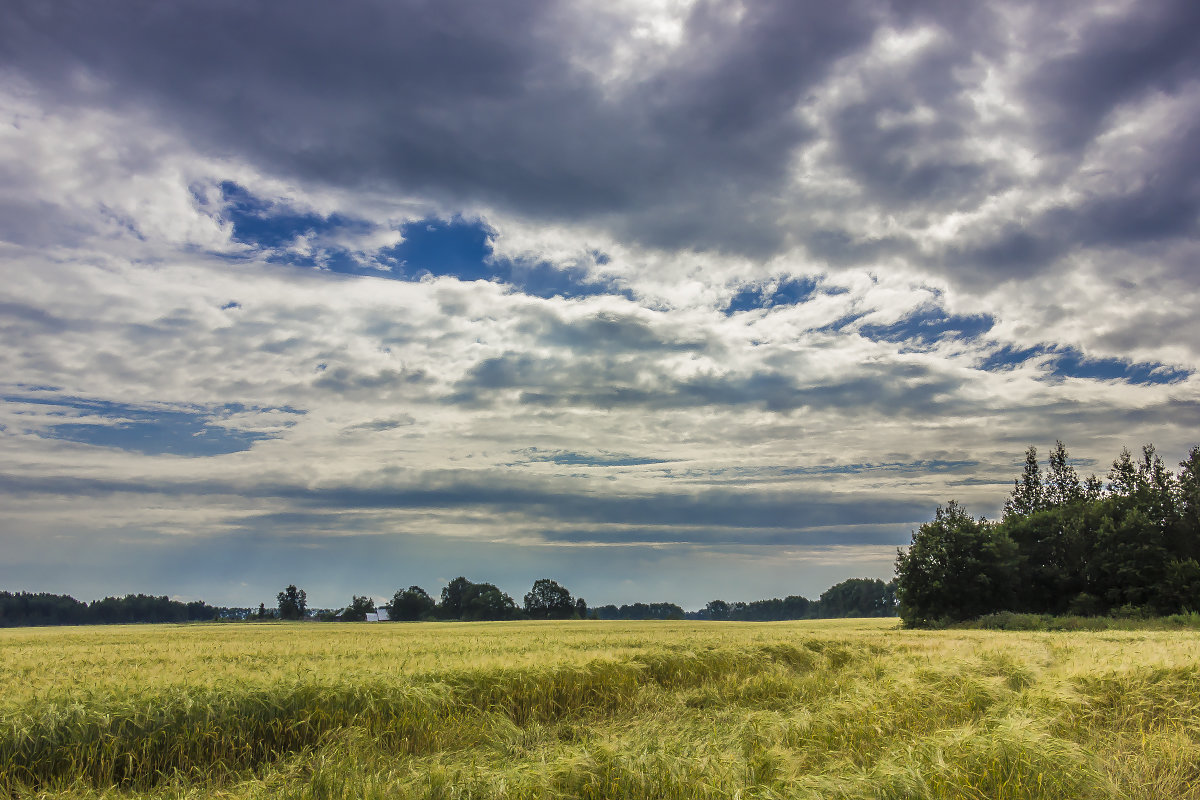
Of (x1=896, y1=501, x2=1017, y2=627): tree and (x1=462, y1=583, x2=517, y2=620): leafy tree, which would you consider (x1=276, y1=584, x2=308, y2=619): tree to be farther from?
(x1=896, y1=501, x2=1017, y2=627): tree

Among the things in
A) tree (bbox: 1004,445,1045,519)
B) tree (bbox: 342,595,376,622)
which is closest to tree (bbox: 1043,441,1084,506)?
tree (bbox: 1004,445,1045,519)

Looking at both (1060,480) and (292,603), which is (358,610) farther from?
(1060,480)

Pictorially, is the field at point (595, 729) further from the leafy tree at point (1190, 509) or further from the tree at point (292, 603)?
the tree at point (292, 603)

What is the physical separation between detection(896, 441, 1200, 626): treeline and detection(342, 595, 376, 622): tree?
11630 centimetres

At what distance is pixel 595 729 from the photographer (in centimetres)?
1030

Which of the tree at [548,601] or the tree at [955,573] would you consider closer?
the tree at [955,573]

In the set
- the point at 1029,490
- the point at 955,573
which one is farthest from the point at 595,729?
the point at 1029,490

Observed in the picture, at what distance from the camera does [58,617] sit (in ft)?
460

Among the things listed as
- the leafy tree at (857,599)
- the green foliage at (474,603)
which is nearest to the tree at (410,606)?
the green foliage at (474,603)

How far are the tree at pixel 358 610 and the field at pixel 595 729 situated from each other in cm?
13295

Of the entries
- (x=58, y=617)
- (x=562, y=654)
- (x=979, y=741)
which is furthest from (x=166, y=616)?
(x=979, y=741)

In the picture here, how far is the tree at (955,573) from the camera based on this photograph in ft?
172

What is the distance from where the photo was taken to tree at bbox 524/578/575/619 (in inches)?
5413

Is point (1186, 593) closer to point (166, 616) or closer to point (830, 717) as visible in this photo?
point (830, 717)
